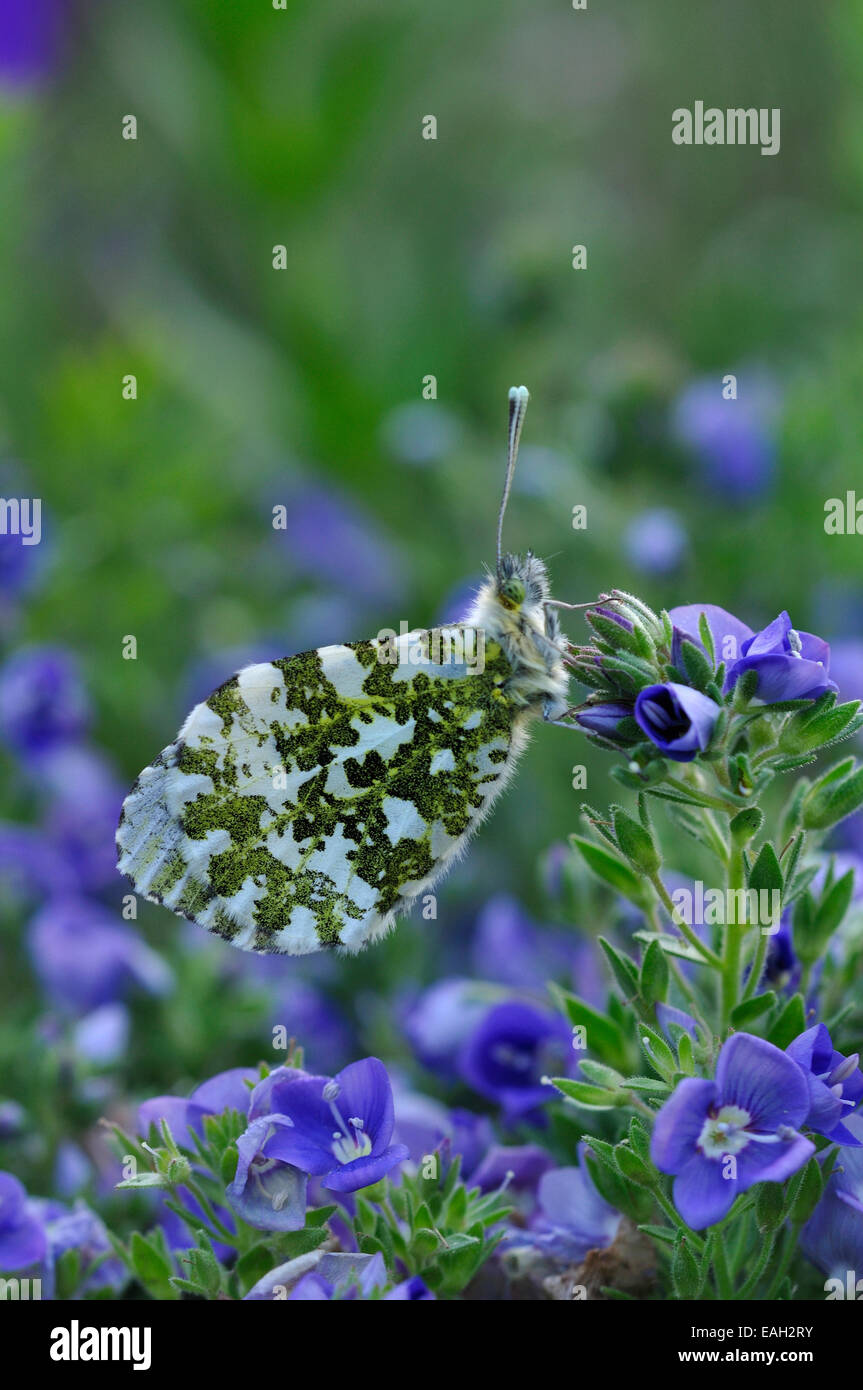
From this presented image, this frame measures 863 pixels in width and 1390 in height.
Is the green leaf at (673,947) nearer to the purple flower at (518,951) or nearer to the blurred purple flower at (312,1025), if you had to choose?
the purple flower at (518,951)

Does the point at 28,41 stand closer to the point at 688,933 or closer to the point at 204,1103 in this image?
the point at 204,1103

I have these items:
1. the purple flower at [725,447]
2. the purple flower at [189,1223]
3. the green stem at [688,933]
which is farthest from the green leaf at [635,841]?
the purple flower at [725,447]

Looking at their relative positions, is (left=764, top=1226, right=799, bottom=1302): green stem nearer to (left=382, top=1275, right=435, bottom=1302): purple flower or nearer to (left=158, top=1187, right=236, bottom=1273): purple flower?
(left=382, top=1275, right=435, bottom=1302): purple flower

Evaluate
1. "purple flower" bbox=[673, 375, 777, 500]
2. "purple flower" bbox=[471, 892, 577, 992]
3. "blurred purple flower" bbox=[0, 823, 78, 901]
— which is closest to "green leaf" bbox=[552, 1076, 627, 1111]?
"purple flower" bbox=[471, 892, 577, 992]

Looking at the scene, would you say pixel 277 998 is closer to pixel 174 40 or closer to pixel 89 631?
pixel 89 631

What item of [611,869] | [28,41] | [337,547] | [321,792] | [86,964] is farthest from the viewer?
[28,41]

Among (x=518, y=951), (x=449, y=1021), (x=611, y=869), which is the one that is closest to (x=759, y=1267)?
(x=611, y=869)

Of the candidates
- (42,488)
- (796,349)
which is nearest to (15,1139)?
(42,488)
